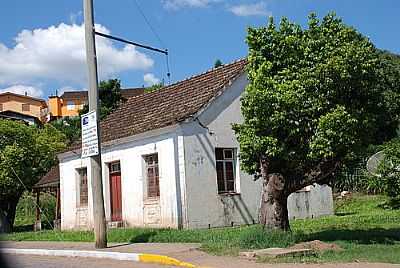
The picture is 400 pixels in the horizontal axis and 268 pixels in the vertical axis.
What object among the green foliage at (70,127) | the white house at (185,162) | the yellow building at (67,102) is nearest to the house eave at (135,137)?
the white house at (185,162)

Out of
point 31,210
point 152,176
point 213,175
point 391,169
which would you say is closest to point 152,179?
point 152,176

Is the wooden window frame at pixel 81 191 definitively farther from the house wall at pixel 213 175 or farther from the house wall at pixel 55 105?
the house wall at pixel 55 105

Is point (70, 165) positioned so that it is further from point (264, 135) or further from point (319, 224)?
point (264, 135)

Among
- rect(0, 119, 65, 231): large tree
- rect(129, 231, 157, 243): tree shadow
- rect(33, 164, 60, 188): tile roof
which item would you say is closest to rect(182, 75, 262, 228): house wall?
rect(129, 231, 157, 243): tree shadow

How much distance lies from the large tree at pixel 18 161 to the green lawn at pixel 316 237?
10060 millimetres

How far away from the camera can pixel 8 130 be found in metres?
33.8

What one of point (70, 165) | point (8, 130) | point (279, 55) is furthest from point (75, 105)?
point (279, 55)

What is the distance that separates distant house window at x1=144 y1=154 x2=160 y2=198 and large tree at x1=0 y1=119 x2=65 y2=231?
11.9 m

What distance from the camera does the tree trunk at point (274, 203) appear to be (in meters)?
14.9

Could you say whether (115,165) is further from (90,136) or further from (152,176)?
(90,136)

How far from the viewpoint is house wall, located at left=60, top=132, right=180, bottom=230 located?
21375 mm

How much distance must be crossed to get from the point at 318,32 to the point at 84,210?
51.1 ft

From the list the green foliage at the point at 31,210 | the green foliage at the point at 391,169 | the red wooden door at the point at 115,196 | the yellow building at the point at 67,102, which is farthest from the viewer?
the yellow building at the point at 67,102

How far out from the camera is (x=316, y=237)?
15.7m
